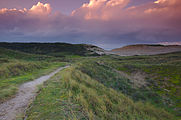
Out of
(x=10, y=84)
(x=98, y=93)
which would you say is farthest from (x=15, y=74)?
(x=98, y=93)

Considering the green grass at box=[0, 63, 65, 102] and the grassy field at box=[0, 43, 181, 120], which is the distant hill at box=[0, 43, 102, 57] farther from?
the green grass at box=[0, 63, 65, 102]

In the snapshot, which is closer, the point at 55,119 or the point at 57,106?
the point at 55,119

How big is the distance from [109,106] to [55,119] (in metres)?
3.27

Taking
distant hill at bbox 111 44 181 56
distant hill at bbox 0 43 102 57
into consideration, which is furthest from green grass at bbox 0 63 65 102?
distant hill at bbox 0 43 102 57

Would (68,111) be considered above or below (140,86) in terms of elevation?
above

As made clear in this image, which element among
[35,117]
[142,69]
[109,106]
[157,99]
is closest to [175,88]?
[157,99]

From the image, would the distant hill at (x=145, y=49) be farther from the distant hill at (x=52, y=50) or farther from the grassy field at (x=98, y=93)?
the grassy field at (x=98, y=93)

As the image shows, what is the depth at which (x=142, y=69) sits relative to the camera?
23.2 m

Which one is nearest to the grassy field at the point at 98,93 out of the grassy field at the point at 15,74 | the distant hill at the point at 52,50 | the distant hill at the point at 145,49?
the grassy field at the point at 15,74

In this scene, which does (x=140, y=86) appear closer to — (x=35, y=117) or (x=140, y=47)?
(x=35, y=117)

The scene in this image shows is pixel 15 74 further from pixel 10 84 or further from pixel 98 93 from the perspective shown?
pixel 98 93

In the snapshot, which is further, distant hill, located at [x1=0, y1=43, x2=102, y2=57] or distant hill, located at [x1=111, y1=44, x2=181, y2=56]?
distant hill, located at [x1=0, y1=43, x2=102, y2=57]

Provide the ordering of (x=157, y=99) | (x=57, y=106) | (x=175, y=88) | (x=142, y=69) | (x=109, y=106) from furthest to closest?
(x=142, y=69) < (x=175, y=88) < (x=157, y=99) < (x=109, y=106) < (x=57, y=106)

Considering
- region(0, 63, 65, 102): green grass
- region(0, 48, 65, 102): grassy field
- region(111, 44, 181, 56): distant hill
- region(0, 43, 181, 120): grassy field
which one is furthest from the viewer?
region(111, 44, 181, 56): distant hill
